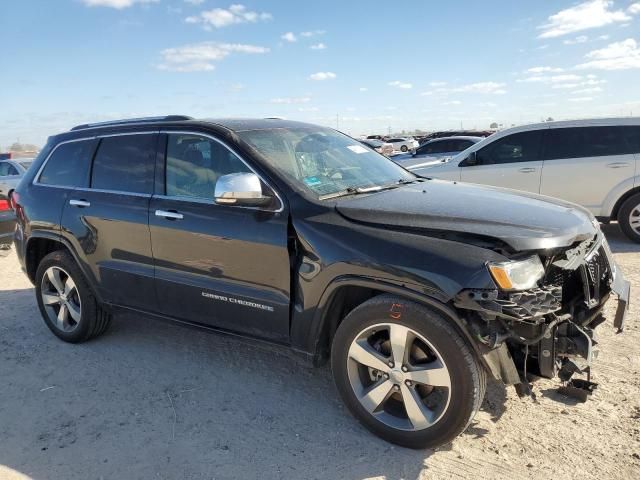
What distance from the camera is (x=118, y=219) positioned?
4.00 meters

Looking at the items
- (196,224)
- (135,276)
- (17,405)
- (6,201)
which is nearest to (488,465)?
(196,224)

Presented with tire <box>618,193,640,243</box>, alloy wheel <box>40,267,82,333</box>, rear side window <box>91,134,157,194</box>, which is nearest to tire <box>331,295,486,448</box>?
rear side window <box>91,134,157,194</box>

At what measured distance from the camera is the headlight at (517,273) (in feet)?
8.34

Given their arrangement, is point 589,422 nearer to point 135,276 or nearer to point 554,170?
point 135,276

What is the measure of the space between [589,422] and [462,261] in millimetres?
1397

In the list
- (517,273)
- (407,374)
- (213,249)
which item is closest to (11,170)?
(213,249)

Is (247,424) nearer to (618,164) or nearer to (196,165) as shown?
(196,165)

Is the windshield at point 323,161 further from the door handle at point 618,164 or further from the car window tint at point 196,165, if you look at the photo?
the door handle at point 618,164

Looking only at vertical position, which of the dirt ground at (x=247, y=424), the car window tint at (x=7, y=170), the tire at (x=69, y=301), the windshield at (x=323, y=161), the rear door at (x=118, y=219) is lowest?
the dirt ground at (x=247, y=424)

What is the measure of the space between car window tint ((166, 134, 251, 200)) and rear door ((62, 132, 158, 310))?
7.8 inches

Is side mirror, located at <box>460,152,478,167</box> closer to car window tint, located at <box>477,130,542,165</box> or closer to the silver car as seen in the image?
car window tint, located at <box>477,130,542,165</box>

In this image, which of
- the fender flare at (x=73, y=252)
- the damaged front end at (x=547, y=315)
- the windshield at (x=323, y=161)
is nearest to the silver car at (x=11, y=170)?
the fender flare at (x=73, y=252)

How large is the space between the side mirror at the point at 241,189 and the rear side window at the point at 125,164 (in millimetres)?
966

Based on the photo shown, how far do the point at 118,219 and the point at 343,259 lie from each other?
200 cm
